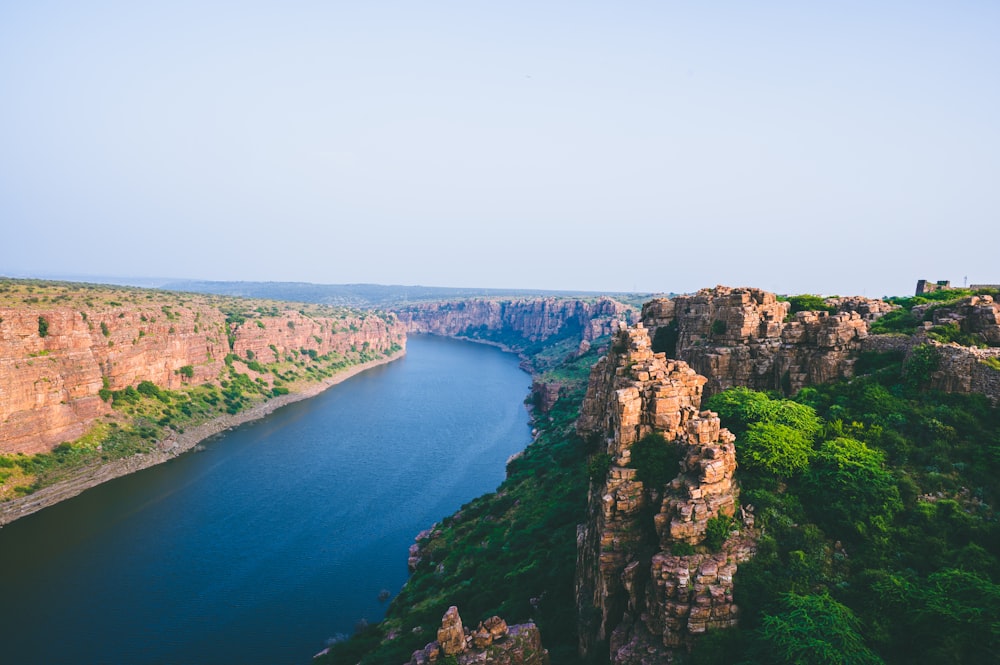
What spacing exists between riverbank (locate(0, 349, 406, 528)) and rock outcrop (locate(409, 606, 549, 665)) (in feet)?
182

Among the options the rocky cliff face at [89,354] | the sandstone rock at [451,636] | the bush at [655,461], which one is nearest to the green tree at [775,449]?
the bush at [655,461]

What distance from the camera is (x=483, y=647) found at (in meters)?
21.2

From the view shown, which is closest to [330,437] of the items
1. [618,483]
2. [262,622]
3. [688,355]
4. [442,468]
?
[442,468]

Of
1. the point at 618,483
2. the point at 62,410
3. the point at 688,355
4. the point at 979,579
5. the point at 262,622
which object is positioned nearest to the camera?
the point at 979,579

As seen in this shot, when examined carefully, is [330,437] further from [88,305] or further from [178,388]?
[88,305]

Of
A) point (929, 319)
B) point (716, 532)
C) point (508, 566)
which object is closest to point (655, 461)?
point (716, 532)

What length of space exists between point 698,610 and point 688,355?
68.6 ft

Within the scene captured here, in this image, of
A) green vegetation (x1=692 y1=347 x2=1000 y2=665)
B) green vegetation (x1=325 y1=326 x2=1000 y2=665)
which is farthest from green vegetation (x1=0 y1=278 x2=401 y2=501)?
green vegetation (x1=692 y1=347 x2=1000 y2=665)

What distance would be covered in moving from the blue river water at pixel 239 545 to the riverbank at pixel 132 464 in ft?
4.32

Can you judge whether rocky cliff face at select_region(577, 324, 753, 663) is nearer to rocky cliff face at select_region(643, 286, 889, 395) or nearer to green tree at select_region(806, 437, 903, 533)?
green tree at select_region(806, 437, 903, 533)

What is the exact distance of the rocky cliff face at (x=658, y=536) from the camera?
1681 cm

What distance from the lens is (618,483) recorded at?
66.1 feet

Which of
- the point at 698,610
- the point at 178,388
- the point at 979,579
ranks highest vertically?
the point at 979,579

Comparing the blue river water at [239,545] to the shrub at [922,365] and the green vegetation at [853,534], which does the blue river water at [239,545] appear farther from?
the shrub at [922,365]
